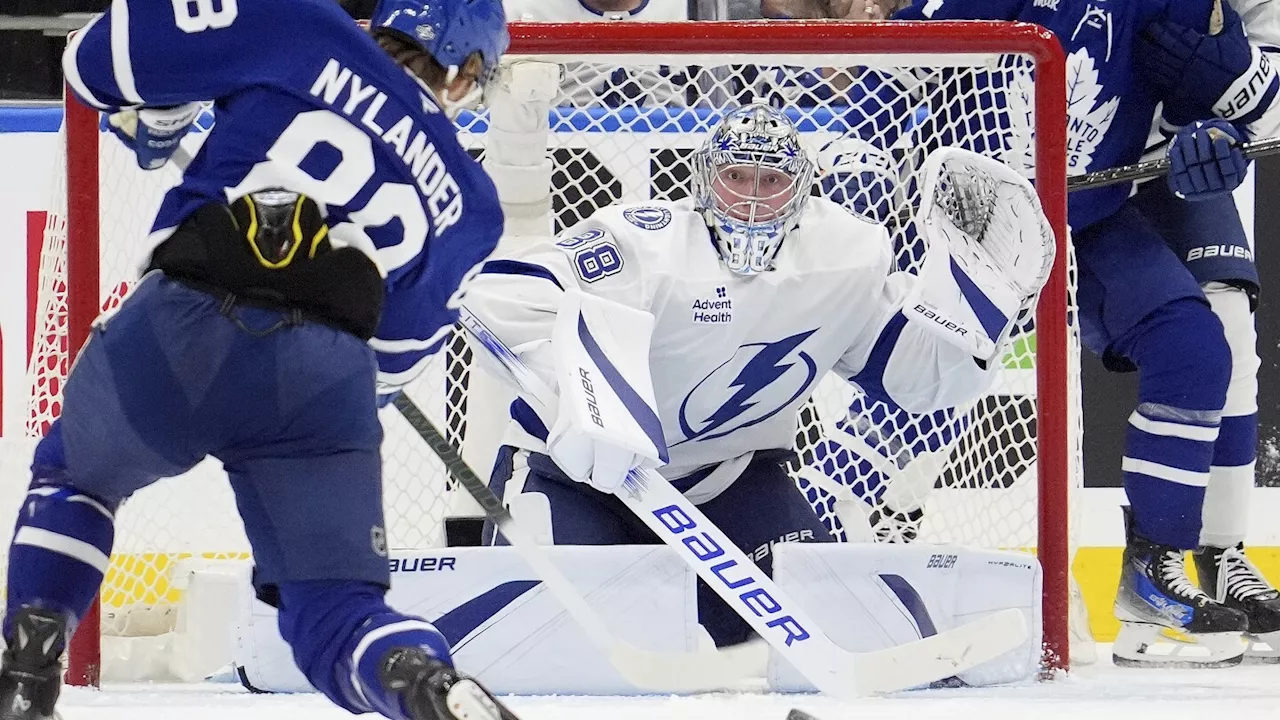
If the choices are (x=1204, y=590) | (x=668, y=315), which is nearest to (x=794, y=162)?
(x=668, y=315)

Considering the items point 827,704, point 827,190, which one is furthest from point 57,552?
point 827,190

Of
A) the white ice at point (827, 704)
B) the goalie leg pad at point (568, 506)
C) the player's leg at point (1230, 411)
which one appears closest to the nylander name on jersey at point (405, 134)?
the white ice at point (827, 704)

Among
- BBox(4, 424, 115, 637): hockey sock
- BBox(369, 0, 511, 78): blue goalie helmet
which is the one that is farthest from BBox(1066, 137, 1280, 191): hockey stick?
BBox(4, 424, 115, 637): hockey sock

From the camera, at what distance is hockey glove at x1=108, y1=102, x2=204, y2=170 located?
1743 mm

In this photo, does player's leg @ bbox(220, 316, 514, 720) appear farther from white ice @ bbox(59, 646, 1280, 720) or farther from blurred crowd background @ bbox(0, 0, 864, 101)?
blurred crowd background @ bbox(0, 0, 864, 101)

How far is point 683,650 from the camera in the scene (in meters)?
2.47

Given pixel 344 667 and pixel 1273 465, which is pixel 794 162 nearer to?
pixel 344 667

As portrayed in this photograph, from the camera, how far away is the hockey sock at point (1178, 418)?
274cm

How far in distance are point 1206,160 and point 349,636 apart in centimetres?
175

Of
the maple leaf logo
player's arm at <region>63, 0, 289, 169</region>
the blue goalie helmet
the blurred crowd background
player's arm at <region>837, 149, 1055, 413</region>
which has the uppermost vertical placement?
the blurred crowd background

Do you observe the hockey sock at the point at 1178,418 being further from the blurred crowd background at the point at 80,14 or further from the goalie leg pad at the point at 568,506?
the blurred crowd background at the point at 80,14

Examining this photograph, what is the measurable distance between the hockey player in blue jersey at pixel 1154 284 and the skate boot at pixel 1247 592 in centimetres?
7

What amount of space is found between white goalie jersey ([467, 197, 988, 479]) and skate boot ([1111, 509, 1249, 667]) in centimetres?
45

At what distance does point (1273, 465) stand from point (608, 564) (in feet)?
6.02
